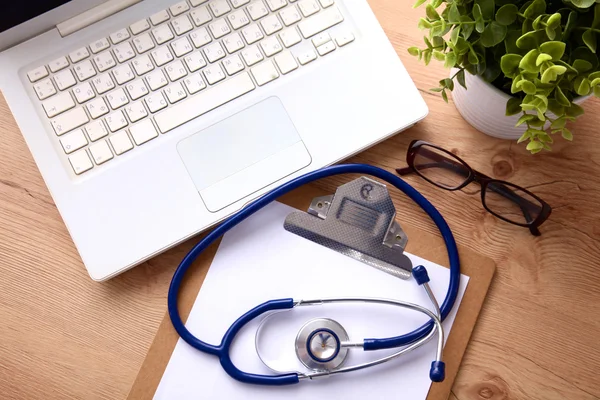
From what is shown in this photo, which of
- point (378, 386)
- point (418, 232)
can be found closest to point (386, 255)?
point (418, 232)

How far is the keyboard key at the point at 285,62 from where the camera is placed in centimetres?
71

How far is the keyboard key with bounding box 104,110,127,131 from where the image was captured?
693mm

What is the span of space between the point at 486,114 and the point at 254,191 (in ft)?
0.98

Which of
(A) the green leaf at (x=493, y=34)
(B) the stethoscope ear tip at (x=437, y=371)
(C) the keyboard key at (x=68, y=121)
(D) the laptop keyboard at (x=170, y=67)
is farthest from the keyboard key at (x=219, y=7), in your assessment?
(B) the stethoscope ear tip at (x=437, y=371)

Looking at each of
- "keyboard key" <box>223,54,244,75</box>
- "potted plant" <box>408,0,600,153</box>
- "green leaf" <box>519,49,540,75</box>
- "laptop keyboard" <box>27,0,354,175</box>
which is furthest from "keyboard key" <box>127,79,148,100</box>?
"green leaf" <box>519,49,540,75</box>

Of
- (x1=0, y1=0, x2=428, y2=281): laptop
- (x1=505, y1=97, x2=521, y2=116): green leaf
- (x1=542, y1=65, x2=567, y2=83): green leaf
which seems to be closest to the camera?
(x1=542, y1=65, x2=567, y2=83): green leaf

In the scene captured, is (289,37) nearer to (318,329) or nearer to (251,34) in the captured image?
(251,34)

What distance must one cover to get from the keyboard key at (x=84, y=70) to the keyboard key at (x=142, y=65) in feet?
0.17

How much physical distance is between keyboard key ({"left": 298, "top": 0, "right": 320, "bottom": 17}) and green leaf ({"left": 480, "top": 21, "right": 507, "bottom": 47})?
25cm

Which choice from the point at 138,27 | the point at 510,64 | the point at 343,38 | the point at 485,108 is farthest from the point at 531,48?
the point at 138,27

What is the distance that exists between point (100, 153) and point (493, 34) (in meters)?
0.47

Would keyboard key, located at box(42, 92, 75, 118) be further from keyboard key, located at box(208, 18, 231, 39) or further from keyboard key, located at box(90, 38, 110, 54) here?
keyboard key, located at box(208, 18, 231, 39)

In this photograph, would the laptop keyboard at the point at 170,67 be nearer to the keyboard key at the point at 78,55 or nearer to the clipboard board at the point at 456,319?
the keyboard key at the point at 78,55

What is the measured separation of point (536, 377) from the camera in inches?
27.4
